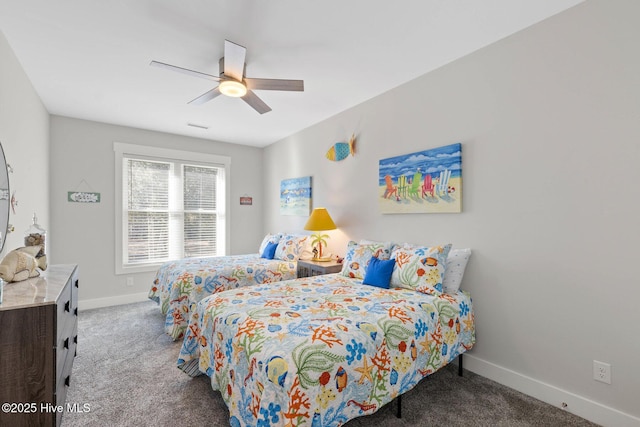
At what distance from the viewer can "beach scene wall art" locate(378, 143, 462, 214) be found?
252 centimetres

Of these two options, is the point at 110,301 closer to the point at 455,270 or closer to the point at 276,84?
the point at 276,84

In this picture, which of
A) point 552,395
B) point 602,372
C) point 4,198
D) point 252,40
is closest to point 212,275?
point 4,198

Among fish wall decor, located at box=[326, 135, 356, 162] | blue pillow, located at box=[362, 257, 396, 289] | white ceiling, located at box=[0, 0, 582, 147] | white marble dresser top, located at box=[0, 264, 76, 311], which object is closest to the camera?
white marble dresser top, located at box=[0, 264, 76, 311]

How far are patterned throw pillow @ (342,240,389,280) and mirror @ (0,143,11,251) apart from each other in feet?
8.73

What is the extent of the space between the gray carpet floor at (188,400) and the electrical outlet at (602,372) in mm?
284

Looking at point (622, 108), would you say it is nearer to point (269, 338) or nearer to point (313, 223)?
point (269, 338)

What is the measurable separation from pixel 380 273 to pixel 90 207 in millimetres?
4060

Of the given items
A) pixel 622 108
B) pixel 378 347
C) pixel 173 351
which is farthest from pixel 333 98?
pixel 173 351

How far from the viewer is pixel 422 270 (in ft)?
7.55

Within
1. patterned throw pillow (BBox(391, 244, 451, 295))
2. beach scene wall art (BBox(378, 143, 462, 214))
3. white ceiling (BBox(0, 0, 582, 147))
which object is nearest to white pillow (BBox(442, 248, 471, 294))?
patterned throw pillow (BBox(391, 244, 451, 295))

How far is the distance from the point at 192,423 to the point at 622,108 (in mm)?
3208

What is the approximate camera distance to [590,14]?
1849 millimetres

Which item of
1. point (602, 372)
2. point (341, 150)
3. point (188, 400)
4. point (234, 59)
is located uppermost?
point (234, 59)

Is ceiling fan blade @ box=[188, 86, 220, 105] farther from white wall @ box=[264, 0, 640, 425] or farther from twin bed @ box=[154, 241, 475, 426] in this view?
white wall @ box=[264, 0, 640, 425]
